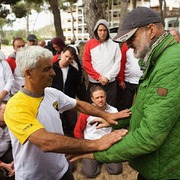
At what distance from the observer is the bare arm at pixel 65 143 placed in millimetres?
1611

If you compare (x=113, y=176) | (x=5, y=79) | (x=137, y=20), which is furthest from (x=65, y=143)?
(x=5, y=79)

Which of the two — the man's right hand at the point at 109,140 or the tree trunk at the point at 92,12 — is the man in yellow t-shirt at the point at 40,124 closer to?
the man's right hand at the point at 109,140

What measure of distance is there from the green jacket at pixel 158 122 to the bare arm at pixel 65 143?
0.05 metres

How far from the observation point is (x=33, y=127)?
1.65 meters

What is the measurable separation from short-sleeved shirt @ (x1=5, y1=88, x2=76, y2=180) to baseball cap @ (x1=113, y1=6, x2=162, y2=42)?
2.58 ft

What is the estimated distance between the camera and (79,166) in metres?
3.84

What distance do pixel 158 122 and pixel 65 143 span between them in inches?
23.6

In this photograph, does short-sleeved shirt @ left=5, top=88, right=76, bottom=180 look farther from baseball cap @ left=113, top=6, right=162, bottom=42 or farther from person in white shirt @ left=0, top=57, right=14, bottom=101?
person in white shirt @ left=0, top=57, right=14, bottom=101

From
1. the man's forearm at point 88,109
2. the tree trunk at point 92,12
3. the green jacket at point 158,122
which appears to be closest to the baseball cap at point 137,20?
the green jacket at point 158,122

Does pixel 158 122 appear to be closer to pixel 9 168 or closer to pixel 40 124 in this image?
pixel 40 124

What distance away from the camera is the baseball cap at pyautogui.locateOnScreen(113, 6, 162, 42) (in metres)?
1.63

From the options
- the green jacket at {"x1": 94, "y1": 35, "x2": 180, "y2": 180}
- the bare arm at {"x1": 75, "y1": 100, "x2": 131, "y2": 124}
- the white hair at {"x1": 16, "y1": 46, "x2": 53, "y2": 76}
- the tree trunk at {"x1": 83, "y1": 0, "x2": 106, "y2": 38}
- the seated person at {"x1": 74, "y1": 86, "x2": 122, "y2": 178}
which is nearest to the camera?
the green jacket at {"x1": 94, "y1": 35, "x2": 180, "y2": 180}

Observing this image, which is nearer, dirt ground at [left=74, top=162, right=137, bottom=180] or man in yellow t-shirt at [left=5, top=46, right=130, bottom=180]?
man in yellow t-shirt at [left=5, top=46, right=130, bottom=180]

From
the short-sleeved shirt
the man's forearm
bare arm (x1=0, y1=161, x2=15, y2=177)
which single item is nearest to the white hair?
the short-sleeved shirt
